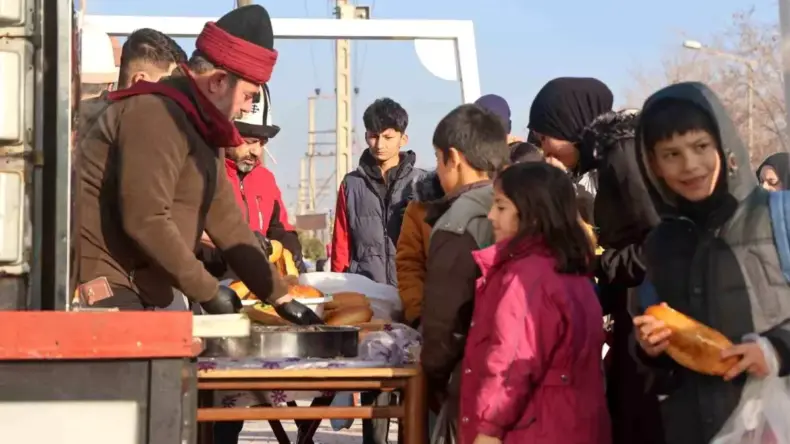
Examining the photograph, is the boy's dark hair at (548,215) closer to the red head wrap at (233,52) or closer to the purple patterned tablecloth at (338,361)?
the purple patterned tablecloth at (338,361)

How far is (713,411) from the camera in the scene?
9.45 ft

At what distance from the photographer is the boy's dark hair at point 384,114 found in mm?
6254

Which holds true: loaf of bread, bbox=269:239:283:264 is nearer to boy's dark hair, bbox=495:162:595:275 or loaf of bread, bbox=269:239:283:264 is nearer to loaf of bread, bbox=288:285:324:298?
loaf of bread, bbox=288:285:324:298

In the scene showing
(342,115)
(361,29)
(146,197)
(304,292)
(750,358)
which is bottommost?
(750,358)

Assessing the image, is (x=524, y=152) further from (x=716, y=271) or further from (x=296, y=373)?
(x=716, y=271)

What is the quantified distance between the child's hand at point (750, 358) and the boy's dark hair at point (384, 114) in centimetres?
376

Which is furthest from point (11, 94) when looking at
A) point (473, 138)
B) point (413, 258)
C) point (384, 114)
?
point (384, 114)

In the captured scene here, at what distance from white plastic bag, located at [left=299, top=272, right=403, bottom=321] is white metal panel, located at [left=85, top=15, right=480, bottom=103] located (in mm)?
1914

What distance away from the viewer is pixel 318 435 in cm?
793

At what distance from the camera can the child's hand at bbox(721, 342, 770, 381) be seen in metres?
2.65

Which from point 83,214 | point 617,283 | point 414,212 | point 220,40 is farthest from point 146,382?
point 414,212

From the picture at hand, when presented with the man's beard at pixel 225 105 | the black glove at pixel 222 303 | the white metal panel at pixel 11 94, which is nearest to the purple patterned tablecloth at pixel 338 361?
the black glove at pixel 222 303

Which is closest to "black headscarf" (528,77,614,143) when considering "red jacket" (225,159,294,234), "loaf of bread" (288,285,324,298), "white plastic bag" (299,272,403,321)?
"white plastic bag" (299,272,403,321)

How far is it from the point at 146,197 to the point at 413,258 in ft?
4.46
